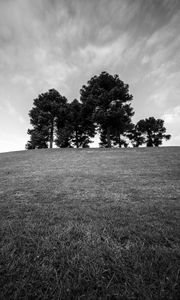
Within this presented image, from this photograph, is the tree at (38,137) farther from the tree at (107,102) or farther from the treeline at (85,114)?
the tree at (107,102)


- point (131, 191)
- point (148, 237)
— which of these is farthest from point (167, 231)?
point (131, 191)

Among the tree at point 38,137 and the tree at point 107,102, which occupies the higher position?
the tree at point 107,102

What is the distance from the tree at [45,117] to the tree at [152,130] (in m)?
27.8

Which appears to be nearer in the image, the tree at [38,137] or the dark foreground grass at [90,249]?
the dark foreground grass at [90,249]

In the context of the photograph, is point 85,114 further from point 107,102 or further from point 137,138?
point 137,138

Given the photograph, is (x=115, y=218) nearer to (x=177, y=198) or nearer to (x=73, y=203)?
(x=73, y=203)

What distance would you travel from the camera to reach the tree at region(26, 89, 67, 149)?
89.5ft

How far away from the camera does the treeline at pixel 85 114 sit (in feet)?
78.1

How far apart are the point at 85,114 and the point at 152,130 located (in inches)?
1126

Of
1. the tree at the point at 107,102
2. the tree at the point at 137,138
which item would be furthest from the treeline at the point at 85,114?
the tree at the point at 137,138

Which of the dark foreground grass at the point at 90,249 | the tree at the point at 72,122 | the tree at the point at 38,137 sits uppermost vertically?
the tree at the point at 72,122

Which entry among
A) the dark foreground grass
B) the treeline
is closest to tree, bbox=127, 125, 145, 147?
the treeline

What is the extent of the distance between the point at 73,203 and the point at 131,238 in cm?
224

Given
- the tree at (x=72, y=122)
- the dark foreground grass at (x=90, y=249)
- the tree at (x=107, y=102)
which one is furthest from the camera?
the tree at (x=72, y=122)
